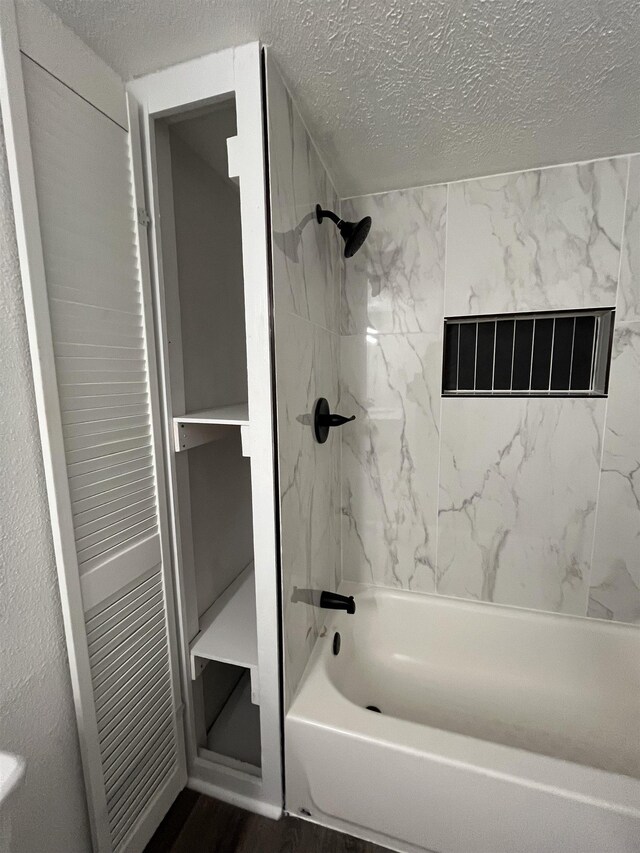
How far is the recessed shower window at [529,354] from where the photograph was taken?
1.55 m

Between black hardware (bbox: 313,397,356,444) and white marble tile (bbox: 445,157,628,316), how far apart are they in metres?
0.67

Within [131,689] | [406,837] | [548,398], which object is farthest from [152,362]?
[406,837]

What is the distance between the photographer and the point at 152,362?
114 cm

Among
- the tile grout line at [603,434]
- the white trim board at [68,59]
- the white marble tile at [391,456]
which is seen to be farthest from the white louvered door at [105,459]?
the tile grout line at [603,434]

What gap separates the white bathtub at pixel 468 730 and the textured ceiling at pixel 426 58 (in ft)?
5.89

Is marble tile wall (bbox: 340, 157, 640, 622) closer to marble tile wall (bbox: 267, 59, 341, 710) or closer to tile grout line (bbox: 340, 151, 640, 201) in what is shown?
tile grout line (bbox: 340, 151, 640, 201)

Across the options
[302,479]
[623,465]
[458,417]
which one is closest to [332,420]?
[302,479]

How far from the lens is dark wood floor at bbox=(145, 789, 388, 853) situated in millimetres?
1195

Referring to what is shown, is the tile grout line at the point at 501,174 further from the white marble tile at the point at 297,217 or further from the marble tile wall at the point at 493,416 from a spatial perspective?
the white marble tile at the point at 297,217

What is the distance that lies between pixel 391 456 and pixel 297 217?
1.06 metres

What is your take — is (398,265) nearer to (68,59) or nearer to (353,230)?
(353,230)

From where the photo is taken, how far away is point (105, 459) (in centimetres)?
100

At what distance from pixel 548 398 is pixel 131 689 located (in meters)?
1.73

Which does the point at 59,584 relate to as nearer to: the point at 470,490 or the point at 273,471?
the point at 273,471
